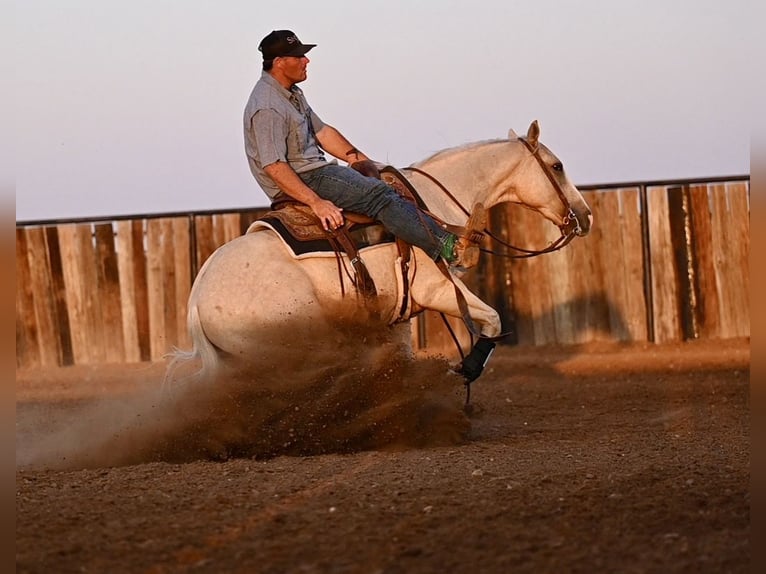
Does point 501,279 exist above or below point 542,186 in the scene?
below

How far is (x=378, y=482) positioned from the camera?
17.8 feet

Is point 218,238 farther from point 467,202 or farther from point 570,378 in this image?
point 467,202

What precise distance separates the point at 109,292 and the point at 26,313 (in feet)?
3.60

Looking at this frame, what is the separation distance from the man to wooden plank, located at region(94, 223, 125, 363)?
7.11 m

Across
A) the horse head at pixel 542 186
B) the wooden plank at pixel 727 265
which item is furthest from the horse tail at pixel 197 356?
the wooden plank at pixel 727 265

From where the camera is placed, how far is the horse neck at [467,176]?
8.14 metres

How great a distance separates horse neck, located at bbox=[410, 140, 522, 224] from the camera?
8.14 m

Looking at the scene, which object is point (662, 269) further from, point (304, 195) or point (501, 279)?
point (304, 195)

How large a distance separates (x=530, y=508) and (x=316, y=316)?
2.84 m

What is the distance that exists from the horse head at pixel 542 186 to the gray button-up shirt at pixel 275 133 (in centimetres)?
157

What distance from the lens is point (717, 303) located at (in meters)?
13.7

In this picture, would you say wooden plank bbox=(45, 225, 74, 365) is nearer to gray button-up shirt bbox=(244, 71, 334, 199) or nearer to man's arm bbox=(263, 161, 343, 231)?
gray button-up shirt bbox=(244, 71, 334, 199)

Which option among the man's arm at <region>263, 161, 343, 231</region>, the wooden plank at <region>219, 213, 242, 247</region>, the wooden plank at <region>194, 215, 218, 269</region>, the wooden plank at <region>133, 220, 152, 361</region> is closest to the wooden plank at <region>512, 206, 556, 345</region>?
the wooden plank at <region>219, 213, 242, 247</region>

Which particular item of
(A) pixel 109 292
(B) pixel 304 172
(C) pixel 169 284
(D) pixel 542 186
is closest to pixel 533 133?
(D) pixel 542 186
